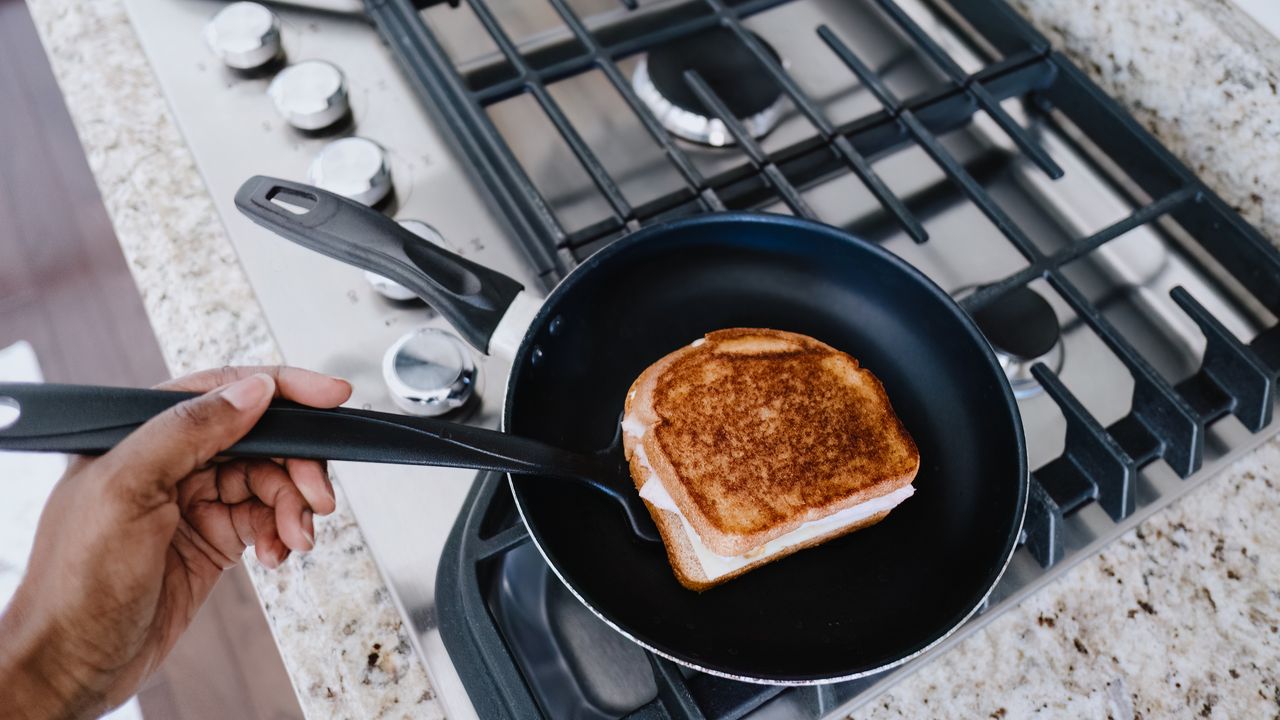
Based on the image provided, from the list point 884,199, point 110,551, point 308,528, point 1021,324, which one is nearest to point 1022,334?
point 1021,324

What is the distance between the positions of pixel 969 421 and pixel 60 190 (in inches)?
66.0

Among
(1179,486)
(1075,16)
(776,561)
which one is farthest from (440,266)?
(1075,16)

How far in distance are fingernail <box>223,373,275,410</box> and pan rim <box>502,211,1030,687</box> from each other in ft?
0.53

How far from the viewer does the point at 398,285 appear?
0.69 m

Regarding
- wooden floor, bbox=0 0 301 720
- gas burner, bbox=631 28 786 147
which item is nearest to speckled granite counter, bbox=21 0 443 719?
gas burner, bbox=631 28 786 147

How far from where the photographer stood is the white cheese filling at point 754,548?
1.96 ft

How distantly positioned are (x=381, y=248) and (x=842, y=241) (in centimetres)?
38

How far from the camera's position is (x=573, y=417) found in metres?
0.69

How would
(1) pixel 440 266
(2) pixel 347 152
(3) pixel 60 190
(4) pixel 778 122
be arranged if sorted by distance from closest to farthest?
1. (1) pixel 440 266
2. (2) pixel 347 152
3. (4) pixel 778 122
4. (3) pixel 60 190

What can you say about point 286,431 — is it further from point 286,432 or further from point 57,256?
point 57,256

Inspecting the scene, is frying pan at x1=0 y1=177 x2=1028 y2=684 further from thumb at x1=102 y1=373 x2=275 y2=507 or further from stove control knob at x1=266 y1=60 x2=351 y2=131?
stove control knob at x1=266 y1=60 x2=351 y2=131

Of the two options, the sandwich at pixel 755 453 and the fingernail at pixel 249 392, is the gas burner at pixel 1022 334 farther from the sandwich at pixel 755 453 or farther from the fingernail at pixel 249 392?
the fingernail at pixel 249 392

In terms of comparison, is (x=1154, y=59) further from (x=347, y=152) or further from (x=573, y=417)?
(x=347, y=152)

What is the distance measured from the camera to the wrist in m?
0.52
